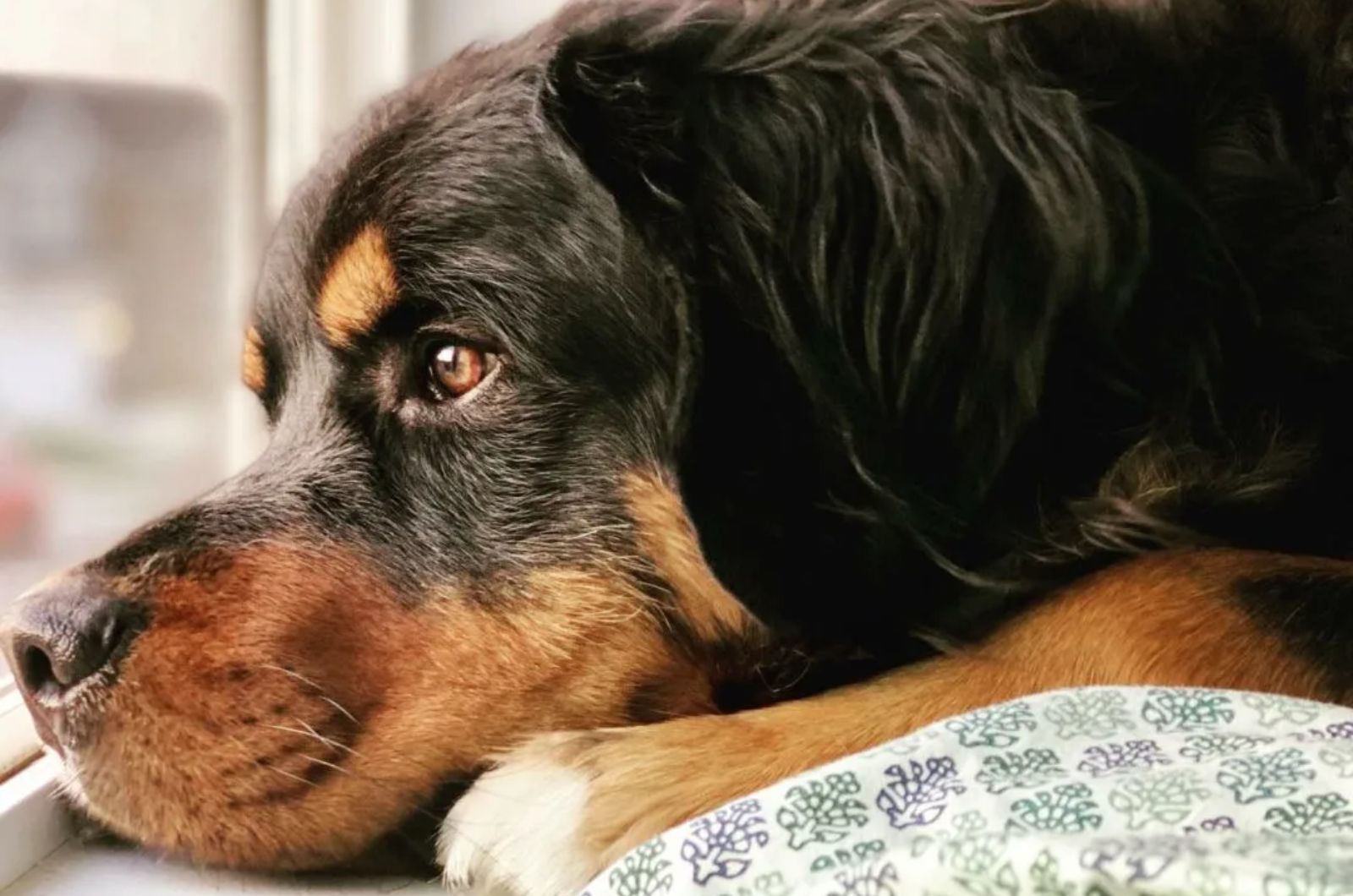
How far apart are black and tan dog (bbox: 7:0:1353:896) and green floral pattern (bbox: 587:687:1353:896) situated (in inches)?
4.8

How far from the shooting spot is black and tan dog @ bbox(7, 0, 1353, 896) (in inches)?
37.2

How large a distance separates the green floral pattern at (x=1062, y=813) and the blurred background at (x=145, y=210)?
0.92m

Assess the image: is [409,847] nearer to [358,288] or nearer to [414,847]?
[414,847]

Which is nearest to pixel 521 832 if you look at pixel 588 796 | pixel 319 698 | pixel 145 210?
pixel 588 796

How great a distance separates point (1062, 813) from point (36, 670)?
762 millimetres

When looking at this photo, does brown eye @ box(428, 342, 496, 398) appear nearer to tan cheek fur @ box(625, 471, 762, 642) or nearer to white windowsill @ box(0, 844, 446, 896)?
tan cheek fur @ box(625, 471, 762, 642)

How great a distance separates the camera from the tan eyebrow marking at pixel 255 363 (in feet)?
4.28

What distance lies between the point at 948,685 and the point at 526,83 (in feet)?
1.91

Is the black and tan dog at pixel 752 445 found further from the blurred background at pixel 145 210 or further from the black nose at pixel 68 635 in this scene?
the blurred background at pixel 145 210

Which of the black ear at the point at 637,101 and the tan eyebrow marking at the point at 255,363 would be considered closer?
the black ear at the point at 637,101

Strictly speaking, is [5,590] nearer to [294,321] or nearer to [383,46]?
[294,321]

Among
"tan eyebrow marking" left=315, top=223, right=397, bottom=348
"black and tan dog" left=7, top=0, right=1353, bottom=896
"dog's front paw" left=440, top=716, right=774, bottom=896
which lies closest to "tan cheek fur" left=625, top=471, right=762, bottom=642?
"black and tan dog" left=7, top=0, right=1353, bottom=896

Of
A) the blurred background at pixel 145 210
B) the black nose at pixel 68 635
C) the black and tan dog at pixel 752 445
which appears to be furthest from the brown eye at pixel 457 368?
the blurred background at pixel 145 210

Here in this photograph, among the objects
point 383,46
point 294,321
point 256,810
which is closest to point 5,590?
point 294,321
